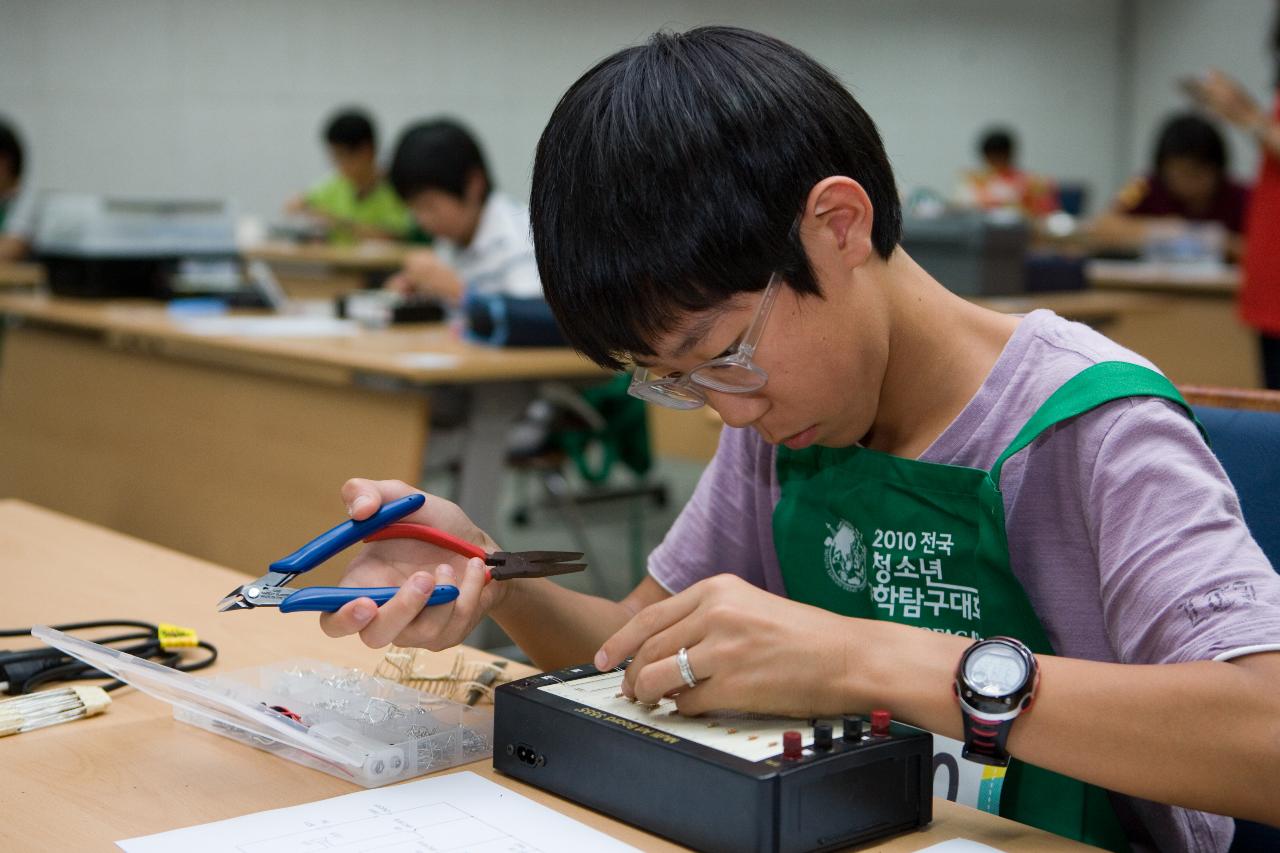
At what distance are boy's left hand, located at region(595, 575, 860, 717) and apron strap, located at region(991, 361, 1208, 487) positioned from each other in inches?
8.0

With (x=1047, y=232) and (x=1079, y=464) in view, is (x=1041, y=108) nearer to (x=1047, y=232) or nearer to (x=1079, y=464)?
(x=1047, y=232)

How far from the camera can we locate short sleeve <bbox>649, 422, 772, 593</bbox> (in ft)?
3.92

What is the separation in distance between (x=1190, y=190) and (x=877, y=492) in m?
6.04

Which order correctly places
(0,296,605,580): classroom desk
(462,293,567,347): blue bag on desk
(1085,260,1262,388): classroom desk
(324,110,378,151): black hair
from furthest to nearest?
(324,110,378,151): black hair, (1085,260,1262,388): classroom desk, (462,293,567,347): blue bag on desk, (0,296,605,580): classroom desk

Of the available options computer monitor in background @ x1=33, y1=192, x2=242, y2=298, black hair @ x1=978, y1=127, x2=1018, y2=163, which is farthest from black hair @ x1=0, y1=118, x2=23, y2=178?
black hair @ x1=978, y1=127, x2=1018, y2=163

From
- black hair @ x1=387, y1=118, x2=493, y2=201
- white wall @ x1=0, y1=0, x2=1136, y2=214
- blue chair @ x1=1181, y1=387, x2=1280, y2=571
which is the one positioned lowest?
blue chair @ x1=1181, y1=387, x2=1280, y2=571

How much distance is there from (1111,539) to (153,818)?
622 millimetres

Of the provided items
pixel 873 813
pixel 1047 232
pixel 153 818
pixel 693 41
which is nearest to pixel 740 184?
pixel 693 41

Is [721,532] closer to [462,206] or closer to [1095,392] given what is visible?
[1095,392]

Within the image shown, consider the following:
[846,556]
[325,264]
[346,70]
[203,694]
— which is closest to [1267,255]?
[846,556]

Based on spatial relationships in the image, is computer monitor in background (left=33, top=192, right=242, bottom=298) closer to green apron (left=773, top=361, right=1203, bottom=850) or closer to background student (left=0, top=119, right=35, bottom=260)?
background student (left=0, top=119, right=35, bottom=260)

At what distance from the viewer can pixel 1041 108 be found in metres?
10.7

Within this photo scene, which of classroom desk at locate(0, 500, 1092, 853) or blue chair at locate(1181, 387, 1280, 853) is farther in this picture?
blue chair at locate(1181, 387, 1280, 853)

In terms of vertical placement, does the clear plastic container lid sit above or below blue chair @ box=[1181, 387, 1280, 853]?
below
